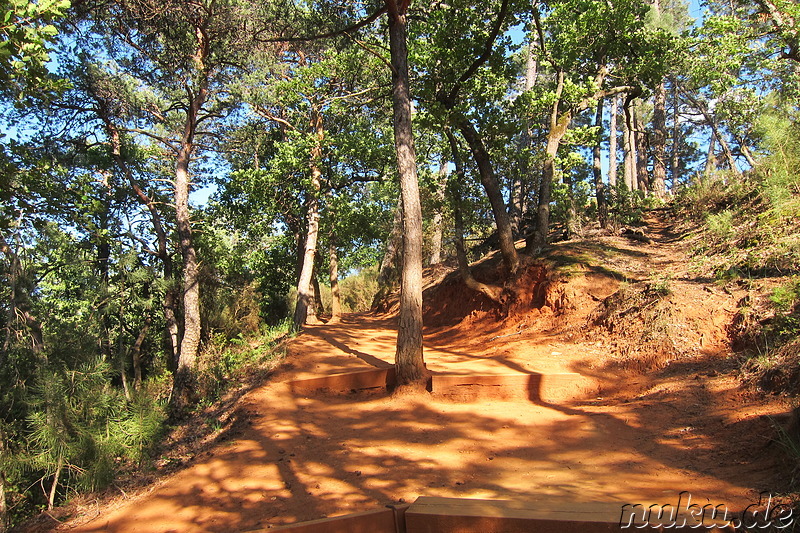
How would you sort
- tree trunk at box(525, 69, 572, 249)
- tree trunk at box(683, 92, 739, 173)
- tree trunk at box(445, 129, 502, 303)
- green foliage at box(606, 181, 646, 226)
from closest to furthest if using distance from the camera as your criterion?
1. tree trunk at box(525, 69, 572, 249)
2. tree trunk at box(445, 129, 502, 303)
3. tree trunk at box(683, 92, 739, 173)
4. green foliage at box(606, 181, 646, 226)

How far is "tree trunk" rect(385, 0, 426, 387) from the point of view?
7.54m

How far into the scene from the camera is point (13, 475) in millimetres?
5918

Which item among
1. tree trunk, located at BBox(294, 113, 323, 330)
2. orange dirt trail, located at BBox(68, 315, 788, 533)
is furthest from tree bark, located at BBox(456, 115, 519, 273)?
tree trunk, located at BBox(294, 113, 323, 330)

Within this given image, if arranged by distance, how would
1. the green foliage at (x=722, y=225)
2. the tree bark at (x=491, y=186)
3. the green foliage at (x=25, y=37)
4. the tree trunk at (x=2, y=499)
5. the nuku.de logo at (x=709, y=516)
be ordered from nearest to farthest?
the nuku.de logo at (x=709, y=516), the green foliage at (x=25, y=37), the tree trunk at (x=2, y=499), the green foliage at (x=722, y=225), the tree bark at (x=491, y=186)

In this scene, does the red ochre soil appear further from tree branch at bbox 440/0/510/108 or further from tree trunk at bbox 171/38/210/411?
tree branch at bbox 440/0/510/108

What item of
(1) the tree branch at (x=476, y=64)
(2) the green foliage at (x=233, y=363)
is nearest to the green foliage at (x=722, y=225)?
(1) the tree branch at (x=476, y=64)

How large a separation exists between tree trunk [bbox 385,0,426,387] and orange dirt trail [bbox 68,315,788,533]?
0.59m

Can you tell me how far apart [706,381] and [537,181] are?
35.9 ft

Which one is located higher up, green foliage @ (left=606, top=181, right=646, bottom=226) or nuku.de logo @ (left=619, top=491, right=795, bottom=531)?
green foliage @ (left=606, top=181, right=646, bottom=226)

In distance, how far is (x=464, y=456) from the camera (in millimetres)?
5223

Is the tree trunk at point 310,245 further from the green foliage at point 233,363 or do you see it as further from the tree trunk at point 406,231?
the tree trunk at point 406,231

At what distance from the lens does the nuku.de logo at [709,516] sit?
2.61m

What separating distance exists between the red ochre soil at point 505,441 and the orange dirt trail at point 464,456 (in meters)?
0.02

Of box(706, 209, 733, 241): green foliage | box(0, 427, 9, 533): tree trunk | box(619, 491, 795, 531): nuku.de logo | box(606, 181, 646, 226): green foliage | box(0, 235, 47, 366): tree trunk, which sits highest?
box(606, 181, 646, 226): green foliage
